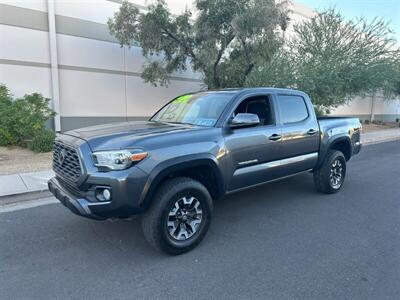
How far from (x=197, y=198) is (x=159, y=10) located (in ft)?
34.8

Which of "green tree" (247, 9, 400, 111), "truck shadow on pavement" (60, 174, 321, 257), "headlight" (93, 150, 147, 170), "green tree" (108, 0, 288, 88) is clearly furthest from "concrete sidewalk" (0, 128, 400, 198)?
"green tree" (247, 9, 400, 111)

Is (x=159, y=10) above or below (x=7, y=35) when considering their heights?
above

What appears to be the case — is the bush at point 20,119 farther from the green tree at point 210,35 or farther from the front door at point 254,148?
the front door at point 254,148

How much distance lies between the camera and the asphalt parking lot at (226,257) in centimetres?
278

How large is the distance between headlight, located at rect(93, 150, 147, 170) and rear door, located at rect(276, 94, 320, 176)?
244 cm

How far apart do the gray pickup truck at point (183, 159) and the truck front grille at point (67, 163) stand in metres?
0.01

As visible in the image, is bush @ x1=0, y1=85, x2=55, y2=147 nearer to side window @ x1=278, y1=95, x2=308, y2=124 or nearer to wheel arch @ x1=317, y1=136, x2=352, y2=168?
side window @ x1=278, y1=95, x2=308, y2=124

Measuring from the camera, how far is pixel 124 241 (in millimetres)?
3711

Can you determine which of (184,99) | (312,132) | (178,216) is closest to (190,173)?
(178,216)

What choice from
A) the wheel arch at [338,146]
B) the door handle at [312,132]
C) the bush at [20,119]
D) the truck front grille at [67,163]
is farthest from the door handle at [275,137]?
the bush at [20,119]

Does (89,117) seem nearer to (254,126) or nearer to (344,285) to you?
Result: (254,126)

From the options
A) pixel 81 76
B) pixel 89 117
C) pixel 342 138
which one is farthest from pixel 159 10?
pixel 342 138

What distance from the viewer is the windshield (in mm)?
4062

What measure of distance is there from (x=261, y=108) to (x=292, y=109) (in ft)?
2.10
